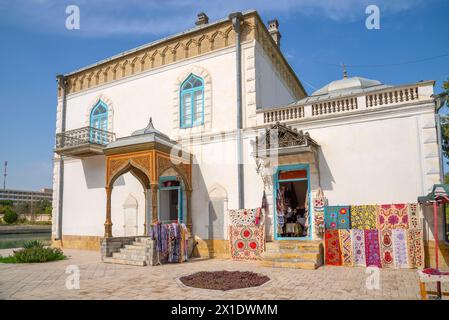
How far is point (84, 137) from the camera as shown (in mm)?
13320

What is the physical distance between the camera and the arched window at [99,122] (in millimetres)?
13594

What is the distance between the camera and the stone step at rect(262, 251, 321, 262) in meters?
8.45

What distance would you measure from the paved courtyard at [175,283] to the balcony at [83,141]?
5.09 m

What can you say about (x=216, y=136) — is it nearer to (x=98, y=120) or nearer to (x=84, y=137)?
(x=84, y=137)

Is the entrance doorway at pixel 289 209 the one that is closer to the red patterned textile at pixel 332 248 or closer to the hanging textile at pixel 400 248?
the red patterned textile at pixel 332 248

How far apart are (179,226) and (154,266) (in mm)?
1482

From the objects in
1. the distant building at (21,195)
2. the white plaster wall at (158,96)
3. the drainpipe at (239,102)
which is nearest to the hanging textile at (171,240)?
the drainpipe at (239,102)

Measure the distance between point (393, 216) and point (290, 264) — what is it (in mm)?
2842

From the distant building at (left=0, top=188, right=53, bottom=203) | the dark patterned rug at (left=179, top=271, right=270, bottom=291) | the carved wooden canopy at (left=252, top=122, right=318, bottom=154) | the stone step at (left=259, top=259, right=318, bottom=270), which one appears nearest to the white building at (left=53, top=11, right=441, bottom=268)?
the carved wooden canopy at (left=252, top=122, right=318, bottom=154)

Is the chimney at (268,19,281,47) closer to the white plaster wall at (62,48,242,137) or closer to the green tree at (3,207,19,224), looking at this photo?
the white plaster wall at (62,48,242,137)

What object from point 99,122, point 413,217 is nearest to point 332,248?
point 413,217

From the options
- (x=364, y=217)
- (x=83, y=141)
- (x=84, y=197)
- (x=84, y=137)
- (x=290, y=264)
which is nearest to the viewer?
(x=290, y=264)

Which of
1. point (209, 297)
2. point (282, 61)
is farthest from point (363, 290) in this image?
point (282, 61)

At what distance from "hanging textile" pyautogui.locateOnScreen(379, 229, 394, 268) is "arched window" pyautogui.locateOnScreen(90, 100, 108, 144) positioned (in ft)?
34.8
